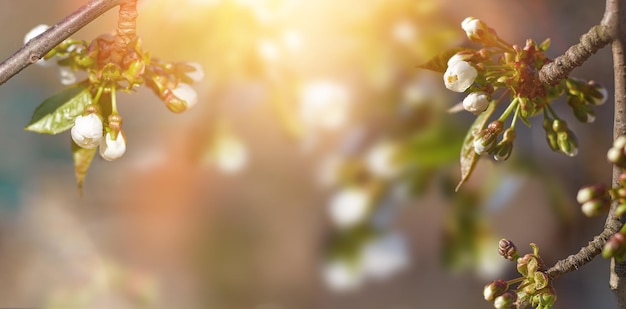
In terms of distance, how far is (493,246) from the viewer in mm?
636

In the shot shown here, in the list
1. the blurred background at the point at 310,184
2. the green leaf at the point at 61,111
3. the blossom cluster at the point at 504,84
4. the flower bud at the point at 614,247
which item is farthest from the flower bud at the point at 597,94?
the blurred background at the point at 310,184

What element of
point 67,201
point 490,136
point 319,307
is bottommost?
point 490,136

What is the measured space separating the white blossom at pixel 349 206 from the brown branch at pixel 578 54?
0.42m

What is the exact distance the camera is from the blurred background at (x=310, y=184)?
604mm

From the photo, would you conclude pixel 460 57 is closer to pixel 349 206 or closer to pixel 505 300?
pixel 505 300

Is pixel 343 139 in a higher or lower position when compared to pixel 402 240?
higher

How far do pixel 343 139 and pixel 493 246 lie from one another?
0.63 feet

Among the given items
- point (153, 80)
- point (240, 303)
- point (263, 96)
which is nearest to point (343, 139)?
point (263, 96)

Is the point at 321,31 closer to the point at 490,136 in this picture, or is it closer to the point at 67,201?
the point at 67,201

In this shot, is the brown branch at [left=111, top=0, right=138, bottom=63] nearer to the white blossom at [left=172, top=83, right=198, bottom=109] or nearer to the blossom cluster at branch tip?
the white blossom at [left=172, top=83, right=198, bottom=109]

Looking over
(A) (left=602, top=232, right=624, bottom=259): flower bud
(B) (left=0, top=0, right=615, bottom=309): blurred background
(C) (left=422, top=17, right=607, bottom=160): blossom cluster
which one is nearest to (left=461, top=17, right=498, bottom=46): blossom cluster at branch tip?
(C) (left=422, top=17, right=607, bottom=160): blossom cluster

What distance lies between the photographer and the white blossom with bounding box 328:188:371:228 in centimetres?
63

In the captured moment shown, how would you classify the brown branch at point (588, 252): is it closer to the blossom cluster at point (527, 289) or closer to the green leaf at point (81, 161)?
the blossom cluster at point (527, 289)

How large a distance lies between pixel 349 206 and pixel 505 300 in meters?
0.43
